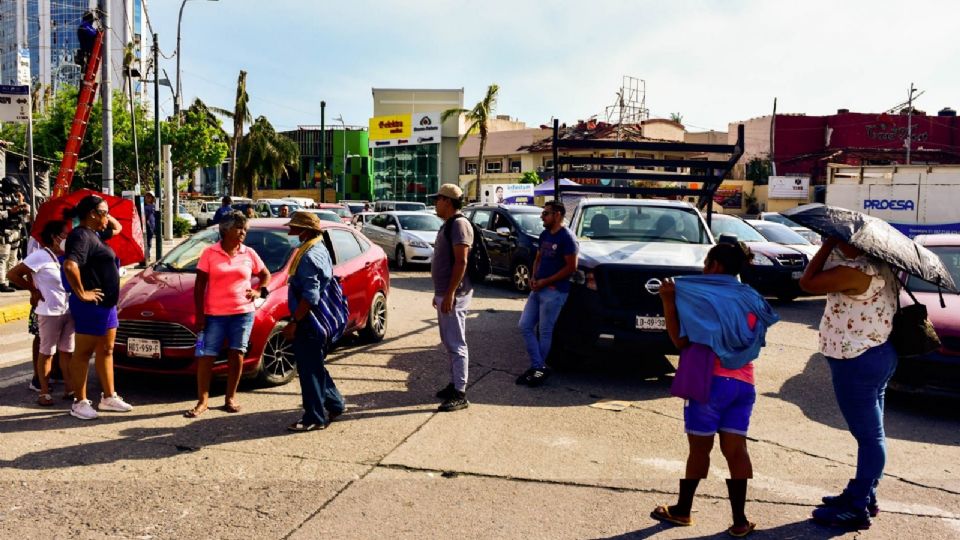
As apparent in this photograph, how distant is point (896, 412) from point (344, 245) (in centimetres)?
579

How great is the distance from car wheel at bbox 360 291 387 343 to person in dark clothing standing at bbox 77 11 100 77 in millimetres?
9619

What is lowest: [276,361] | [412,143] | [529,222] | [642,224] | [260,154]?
[276,361]

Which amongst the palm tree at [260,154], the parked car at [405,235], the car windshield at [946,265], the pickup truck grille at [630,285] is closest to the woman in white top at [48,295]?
the pickup truck grille at [630,285]

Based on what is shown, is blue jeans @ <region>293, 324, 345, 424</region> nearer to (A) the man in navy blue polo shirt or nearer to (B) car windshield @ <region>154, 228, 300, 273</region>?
(B) car windshield @ <region>154, 228, 300, 273</region>

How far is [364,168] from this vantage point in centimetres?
7638

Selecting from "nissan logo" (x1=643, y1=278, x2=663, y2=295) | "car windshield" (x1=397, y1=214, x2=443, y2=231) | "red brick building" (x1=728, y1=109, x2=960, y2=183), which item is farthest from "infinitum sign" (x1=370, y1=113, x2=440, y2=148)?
"nissan logo" (x1=643, y1=278, x2=663, y2=295)

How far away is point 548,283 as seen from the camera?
293 inches

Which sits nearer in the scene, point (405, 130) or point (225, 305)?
point (225, 305)

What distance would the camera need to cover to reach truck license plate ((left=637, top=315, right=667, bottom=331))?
7.30 meters

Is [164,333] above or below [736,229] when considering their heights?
below

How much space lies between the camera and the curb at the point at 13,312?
10867 millimetres

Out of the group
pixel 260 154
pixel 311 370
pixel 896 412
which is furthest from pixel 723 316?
pixel 260 154

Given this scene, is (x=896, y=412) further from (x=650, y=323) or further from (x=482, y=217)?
(x=482, y=217)

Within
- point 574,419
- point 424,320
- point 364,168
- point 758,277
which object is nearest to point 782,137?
point 364,168
